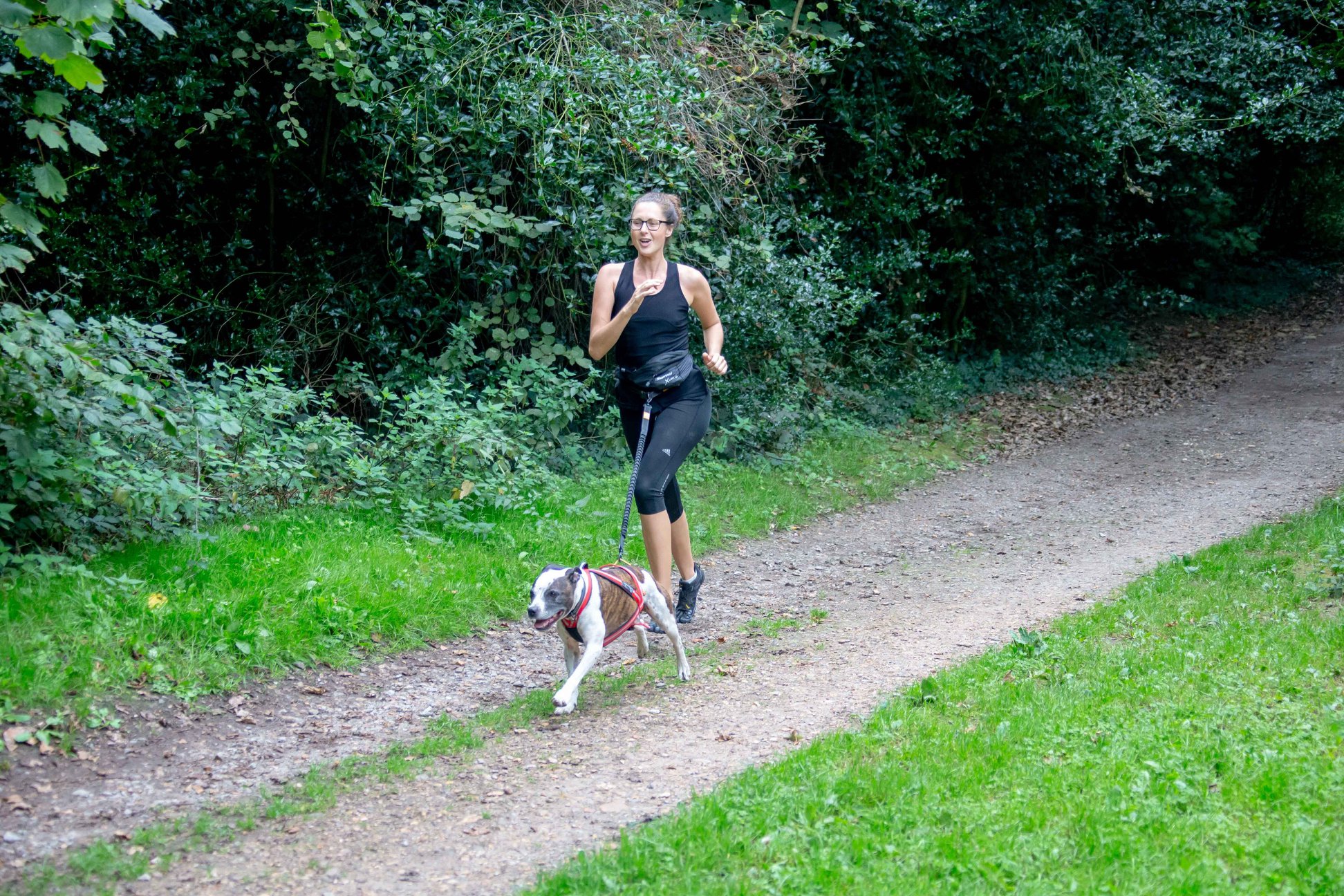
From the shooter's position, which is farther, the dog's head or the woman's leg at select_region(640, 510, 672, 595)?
the woman's leg at select_region(640, 510, 672, 595)

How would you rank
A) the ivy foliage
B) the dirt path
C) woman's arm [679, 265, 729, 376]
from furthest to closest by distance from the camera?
woman's arm [679, 265, 729, 376] → the ivy foliage → the dirt path

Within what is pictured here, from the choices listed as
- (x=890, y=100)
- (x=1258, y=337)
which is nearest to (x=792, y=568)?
(x=890, y=100)

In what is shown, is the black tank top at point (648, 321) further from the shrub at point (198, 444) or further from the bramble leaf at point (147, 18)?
the bramble leaf at point (147, 18)

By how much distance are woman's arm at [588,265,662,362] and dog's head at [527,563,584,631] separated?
130cm

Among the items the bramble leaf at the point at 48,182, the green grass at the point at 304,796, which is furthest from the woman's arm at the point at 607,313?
the bramble leaf at the point at 48,182

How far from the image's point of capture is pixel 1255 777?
12.7 feet

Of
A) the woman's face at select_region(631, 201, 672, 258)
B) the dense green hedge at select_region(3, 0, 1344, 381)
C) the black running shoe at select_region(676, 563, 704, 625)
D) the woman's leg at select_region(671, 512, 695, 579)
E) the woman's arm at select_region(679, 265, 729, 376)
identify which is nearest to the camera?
the woman's face at select_region(631, 201, 672, 258)

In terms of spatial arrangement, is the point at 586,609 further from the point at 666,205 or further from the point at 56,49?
the point at 56,49

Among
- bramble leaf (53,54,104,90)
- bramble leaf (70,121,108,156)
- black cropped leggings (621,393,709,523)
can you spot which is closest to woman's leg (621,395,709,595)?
black cropped leggings (621,393,709,523)

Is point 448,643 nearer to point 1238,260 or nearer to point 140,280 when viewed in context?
point 140,280

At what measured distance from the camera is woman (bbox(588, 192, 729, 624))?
5.50 metres

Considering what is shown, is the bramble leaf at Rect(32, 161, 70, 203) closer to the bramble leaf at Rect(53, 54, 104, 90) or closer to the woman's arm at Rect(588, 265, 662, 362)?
the bramble leaf at Rect(53, 54, 104, 90)

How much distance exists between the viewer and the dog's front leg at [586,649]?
15.6ft

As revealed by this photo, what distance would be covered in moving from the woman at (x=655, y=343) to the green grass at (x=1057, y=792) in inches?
61.1
